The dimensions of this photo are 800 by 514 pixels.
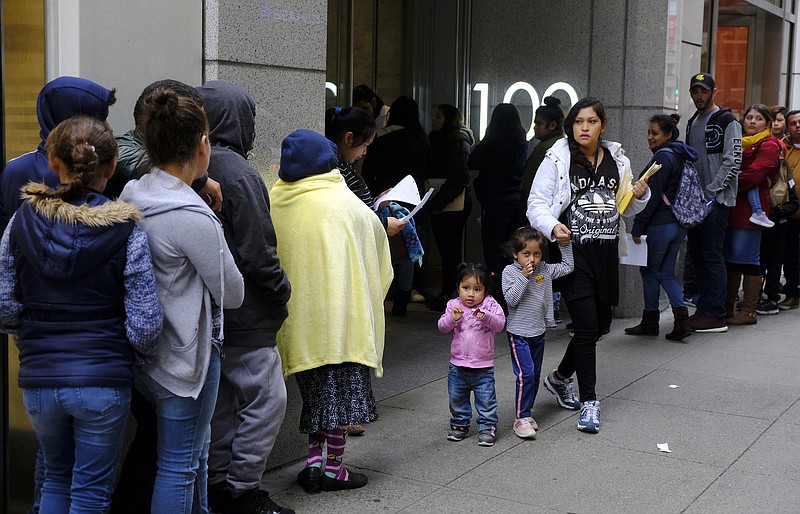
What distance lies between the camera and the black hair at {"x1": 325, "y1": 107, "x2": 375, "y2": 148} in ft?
16.7

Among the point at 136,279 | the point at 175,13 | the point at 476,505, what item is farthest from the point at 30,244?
the point at 476,505

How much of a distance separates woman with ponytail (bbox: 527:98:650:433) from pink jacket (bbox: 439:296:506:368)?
74 cm

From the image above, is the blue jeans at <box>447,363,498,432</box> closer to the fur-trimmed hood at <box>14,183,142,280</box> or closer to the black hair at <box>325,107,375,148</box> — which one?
the black hair at <box>325,107,375,148</box>

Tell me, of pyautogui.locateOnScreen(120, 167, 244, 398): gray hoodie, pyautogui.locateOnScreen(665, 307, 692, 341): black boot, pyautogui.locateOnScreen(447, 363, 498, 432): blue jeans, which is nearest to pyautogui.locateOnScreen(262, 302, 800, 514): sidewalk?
pyautogui.locateOnScreen(447, 363, 498, 432): blue jeans

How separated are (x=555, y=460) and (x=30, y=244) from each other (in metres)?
3.19

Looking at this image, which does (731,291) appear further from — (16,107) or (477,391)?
(16,107)

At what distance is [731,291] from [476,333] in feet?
16.8

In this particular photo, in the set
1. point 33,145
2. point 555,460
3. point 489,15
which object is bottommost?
point 555,460

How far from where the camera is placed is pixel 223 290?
3510 mm

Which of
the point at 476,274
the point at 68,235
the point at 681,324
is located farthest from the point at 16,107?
the point at 681,324

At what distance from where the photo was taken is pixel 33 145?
412cm

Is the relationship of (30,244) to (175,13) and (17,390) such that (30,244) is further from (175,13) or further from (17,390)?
(175,13)

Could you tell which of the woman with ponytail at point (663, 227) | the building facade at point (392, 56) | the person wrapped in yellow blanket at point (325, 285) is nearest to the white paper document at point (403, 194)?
the person wrapped in yellow blanket at point (325, 285)

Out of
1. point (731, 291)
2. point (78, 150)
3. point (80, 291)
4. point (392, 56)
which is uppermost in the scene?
point (392, 56)
